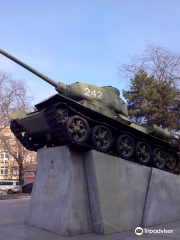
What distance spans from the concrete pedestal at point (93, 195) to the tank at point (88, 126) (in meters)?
0.55

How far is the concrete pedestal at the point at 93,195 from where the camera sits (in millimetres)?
8031

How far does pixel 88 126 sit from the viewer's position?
344 inches

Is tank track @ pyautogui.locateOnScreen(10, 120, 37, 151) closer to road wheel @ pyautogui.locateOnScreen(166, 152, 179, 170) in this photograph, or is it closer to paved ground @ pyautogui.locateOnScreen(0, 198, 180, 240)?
paved ground @ pyautogui.locateOnScreen(0, 198, 180, 240)

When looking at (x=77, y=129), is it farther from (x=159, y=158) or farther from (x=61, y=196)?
(x=159, y=158)

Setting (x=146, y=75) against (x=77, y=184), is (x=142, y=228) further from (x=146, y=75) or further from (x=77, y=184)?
(x=146, y=75)

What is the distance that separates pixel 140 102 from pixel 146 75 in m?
2.01

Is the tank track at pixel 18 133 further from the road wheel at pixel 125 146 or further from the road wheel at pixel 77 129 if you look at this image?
the road wheel at pixel 125 146

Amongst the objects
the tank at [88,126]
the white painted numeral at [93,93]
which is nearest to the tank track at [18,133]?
the tank at [88,126]

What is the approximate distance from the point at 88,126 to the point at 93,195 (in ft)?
6.85

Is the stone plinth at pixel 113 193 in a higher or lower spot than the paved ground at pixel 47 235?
higher

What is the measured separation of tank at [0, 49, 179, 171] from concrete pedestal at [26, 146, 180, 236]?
546 millimetres

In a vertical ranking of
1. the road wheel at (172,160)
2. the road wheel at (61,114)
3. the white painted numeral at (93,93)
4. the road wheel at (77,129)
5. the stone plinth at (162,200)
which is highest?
the white painted numeral at (93,93)

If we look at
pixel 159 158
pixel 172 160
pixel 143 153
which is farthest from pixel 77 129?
pixel 172 160

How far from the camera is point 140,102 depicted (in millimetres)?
19312
